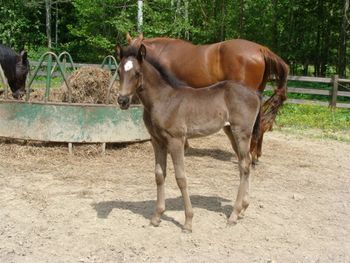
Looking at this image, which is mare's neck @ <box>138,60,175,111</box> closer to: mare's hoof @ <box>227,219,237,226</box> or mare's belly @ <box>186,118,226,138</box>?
mare's belly @ <box>186,118,226,138</box>

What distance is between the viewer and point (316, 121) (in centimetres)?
1126

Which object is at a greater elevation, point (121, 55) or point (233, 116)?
point (121, 55)

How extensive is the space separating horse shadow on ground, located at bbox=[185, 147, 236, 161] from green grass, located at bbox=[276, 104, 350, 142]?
5.58ft

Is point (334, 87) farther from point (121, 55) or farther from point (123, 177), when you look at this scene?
point (121, 55)

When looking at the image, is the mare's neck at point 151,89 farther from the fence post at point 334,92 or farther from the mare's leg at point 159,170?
the fence post at point 334,92

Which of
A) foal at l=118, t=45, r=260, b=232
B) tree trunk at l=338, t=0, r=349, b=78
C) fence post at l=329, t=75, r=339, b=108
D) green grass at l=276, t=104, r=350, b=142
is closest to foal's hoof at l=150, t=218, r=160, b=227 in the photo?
foal at l=118, t=45, r=260, b=232

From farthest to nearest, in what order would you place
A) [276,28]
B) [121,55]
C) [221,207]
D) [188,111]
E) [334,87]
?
[276,28]
[334,87]
[221,207]
[188,111]
[121,55]

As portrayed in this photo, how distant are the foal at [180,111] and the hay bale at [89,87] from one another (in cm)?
348

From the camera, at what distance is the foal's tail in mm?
6629

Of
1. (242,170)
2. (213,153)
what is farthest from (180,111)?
(213,153)

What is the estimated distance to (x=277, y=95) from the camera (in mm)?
6695

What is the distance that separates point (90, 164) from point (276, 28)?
A: 16550 millimetres

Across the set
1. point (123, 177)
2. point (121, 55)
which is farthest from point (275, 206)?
point (121, 55)

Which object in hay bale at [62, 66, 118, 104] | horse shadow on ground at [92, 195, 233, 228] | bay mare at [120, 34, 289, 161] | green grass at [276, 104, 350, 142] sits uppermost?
bay mare at [120, 34, 289, 161]
